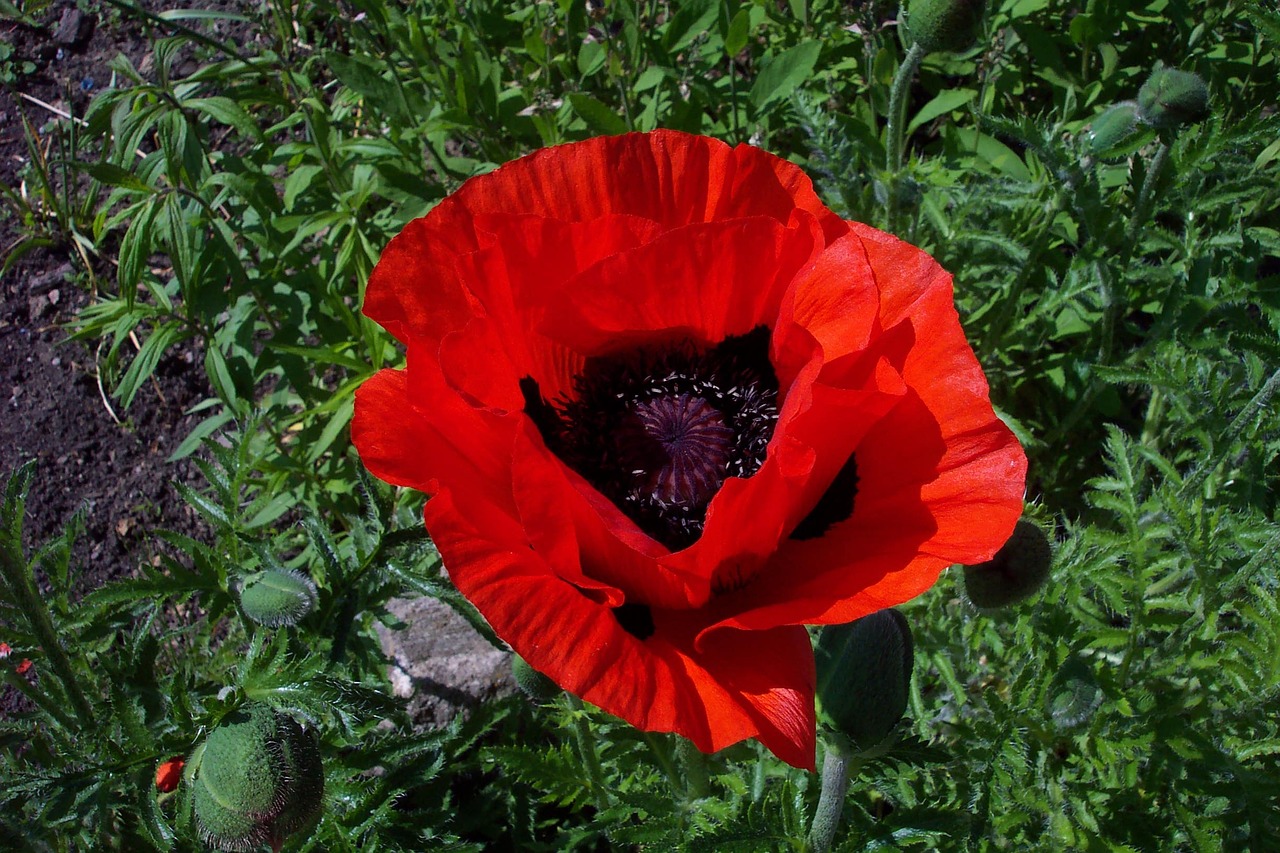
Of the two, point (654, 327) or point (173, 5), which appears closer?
point (654, 327)

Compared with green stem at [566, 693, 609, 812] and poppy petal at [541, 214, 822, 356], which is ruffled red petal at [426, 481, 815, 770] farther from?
green stem at [566, 693, 609, 812]

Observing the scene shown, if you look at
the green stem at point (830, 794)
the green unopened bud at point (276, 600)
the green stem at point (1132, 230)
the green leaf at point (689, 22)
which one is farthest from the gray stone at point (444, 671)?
the green leaf at point (689, 22)

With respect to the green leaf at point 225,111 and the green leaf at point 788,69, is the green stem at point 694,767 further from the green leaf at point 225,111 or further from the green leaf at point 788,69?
the green leaf at point 788,69

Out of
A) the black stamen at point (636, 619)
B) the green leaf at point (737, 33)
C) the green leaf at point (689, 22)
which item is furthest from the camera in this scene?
the green leaf at point (689, 22)

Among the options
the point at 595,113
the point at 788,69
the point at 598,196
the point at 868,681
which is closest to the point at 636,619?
the point at 868,681

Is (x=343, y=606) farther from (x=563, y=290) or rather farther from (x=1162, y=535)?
(x=1162, y=535)

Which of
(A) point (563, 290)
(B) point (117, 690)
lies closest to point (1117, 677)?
(A) point (563, 290)
